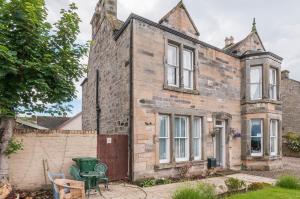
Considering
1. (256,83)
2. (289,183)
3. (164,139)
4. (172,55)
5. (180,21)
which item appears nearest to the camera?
(289,183)

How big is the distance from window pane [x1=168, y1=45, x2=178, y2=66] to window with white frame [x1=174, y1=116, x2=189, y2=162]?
8.77ft

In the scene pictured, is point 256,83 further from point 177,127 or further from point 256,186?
point 256,186

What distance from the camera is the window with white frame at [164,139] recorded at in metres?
12.6

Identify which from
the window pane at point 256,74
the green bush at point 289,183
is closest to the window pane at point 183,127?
the green bush at point 289,183

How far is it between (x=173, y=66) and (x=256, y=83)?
647 cm

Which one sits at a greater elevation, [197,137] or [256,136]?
[197,137]

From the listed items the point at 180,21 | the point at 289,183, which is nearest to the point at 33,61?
the point at 180,21

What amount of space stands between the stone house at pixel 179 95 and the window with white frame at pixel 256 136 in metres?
0.06

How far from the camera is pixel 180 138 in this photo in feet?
44.0

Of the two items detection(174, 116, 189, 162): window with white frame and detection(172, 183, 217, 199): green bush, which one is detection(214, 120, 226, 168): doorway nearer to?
detection(174, 116, 189, 162): window with white frame

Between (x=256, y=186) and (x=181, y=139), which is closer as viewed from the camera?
(x=256, y=186)

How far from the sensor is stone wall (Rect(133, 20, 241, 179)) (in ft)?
38.4

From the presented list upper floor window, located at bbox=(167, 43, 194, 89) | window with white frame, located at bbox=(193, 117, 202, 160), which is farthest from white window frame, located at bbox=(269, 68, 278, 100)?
upper floor window, located at bbox=(167, 43, 194, 89)

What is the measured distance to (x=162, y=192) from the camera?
9672mm
